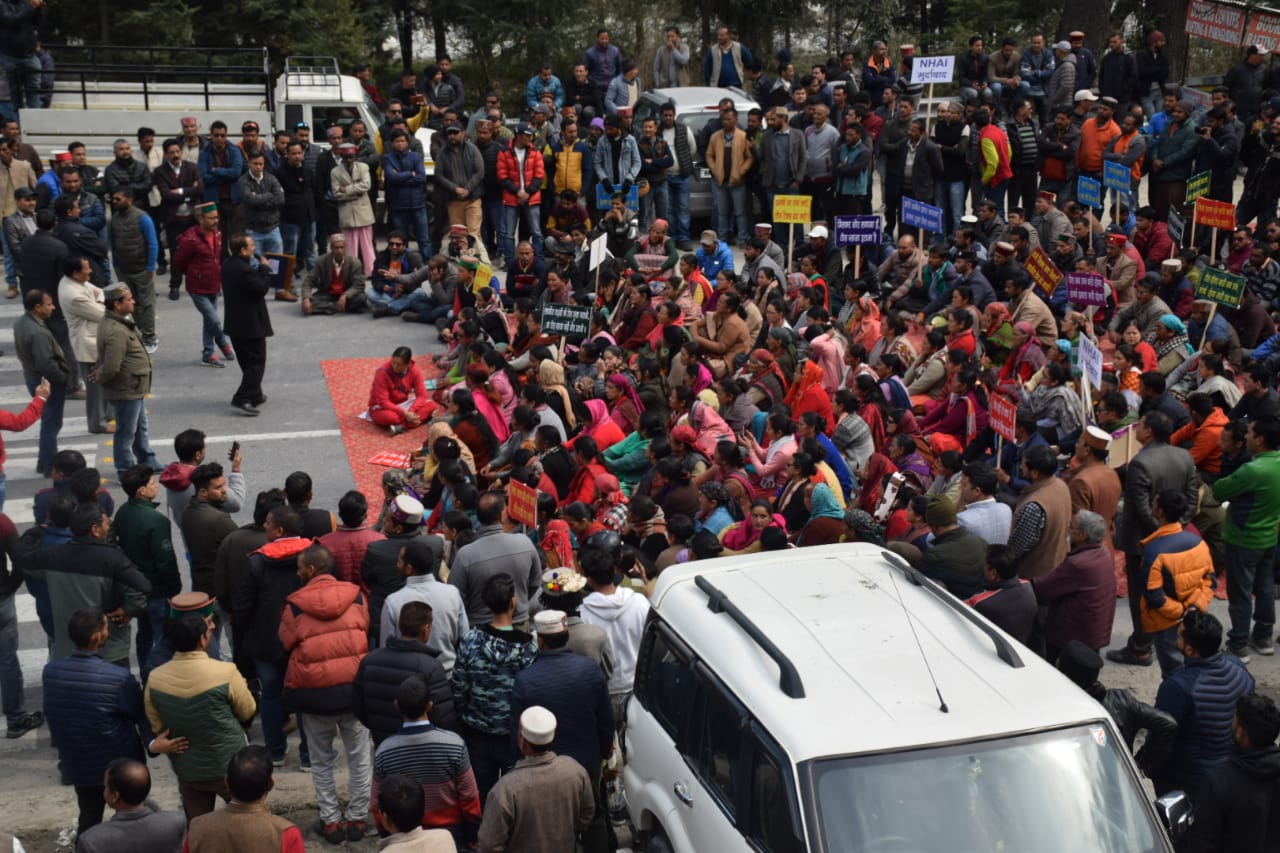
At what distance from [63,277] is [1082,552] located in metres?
10.2

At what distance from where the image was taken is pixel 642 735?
→ 7.39 m

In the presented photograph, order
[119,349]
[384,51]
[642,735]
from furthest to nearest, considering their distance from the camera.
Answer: [384,51] < [119,349] < [642,735]

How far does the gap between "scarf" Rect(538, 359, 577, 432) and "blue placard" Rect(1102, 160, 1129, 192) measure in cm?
792

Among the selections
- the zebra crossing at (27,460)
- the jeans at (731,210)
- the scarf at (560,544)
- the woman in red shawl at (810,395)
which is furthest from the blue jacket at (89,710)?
the jeans at (731,210)

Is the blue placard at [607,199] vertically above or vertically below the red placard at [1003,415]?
above

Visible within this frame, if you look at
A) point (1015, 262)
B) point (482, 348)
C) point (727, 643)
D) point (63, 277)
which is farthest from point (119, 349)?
point (1015, 262)

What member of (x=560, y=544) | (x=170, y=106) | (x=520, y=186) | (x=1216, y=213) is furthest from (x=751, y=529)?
(x=170, y=106)

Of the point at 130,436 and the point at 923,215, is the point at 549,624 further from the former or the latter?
the point at 923,215

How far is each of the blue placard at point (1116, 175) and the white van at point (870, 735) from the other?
1174 centimetres

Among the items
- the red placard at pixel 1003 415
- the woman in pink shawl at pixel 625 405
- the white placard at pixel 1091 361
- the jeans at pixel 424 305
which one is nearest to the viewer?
the red placard at pixel 1003 415

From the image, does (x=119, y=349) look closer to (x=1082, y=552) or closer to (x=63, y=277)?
(x=63, y=277)

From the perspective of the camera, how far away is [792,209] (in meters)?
18.1

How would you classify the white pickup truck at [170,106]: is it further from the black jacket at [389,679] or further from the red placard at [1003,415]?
the black jacket at [389,679]

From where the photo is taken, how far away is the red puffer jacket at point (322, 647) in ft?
26.5
